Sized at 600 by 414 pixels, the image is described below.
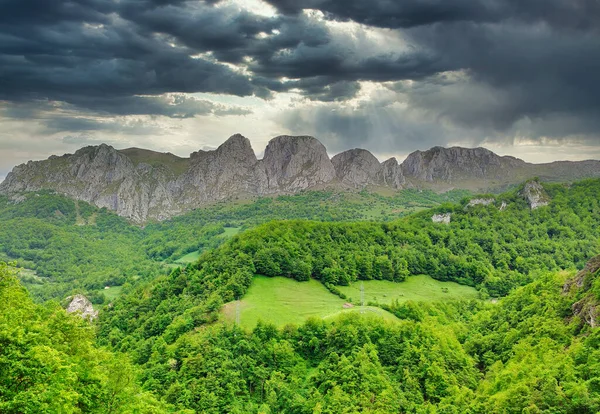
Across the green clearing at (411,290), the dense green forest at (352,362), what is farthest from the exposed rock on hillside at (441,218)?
the dense green forest at (352,362)

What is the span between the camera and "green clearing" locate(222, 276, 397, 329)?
86.2m

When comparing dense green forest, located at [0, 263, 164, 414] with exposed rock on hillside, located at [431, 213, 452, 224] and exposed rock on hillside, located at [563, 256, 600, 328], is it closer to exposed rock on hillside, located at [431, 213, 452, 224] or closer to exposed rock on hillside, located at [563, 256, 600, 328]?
exposed rock on hillside, located at [563, 256, 600, 328]

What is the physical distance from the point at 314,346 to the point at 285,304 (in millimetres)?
18469

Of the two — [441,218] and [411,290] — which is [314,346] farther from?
[441,218]

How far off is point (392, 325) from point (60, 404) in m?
65.3

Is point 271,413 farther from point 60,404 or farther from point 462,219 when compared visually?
point 462,219

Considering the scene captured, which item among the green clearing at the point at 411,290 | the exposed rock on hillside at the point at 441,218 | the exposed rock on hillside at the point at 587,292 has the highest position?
the exposed rock on hillside at the point at 441,218

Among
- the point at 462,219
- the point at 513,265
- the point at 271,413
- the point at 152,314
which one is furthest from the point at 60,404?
the point at 462,219

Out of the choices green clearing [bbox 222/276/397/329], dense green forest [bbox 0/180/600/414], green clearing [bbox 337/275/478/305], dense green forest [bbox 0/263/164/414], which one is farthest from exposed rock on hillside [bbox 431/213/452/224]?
dense green forest [bbox 0/263/164/414]

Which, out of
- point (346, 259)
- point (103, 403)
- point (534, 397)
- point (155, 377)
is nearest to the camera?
point (103, 403)

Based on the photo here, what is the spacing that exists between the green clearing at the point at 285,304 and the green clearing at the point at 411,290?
9532 millimetres

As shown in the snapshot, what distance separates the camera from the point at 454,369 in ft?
237

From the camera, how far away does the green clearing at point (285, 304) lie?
86250mm

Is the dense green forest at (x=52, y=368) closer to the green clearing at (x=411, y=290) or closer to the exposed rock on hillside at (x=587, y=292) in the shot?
the exposed rock on hillside at (x=587, y=292)
